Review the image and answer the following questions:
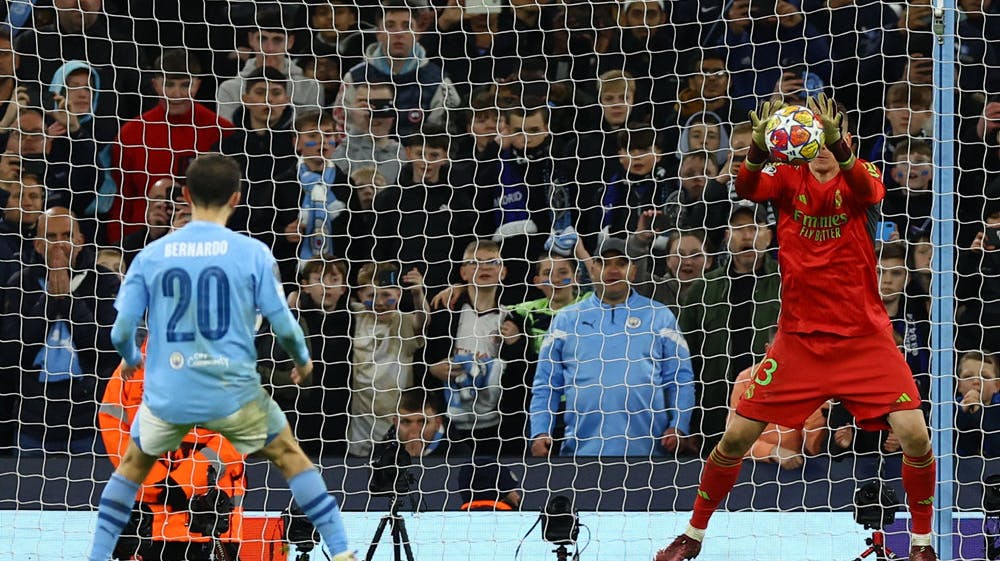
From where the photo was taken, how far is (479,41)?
9.32 m

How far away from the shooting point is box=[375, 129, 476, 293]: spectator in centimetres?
876

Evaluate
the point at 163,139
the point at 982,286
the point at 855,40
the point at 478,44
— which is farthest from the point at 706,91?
the point at 163,139

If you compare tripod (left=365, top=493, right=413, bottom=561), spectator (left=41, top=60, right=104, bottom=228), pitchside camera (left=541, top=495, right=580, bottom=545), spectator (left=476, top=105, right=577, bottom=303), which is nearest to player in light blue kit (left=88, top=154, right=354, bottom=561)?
tripod (left=365, top=493, right=413, bottom=561)

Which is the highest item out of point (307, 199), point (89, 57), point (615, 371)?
point (89, 57)

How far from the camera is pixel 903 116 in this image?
27.9 feet

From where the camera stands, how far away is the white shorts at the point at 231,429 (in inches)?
221

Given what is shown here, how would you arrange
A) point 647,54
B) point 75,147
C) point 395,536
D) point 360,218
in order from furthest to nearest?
1. point 647,54
2. point 75,147
3. point 360,218
4. point 395,536

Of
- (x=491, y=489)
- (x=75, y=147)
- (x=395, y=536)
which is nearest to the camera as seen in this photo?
(x=395, y=536)

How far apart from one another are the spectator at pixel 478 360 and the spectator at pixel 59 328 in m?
1.73

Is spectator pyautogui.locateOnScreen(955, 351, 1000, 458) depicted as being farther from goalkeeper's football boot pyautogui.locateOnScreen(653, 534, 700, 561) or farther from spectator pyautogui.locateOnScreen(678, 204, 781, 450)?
goalkeeper's football boot pyautogui.locateOnScreen(653, 534, 700, 561)

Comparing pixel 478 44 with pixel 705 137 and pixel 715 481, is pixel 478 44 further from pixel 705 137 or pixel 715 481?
pixel 715 481

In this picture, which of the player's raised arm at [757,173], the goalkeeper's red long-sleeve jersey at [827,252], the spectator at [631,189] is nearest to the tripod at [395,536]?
the goalkeeper's red long-sleeve jersey at [827,252]

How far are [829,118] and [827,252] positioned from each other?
1.84 feet

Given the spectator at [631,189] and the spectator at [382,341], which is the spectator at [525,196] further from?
the spectator at [382,341]
